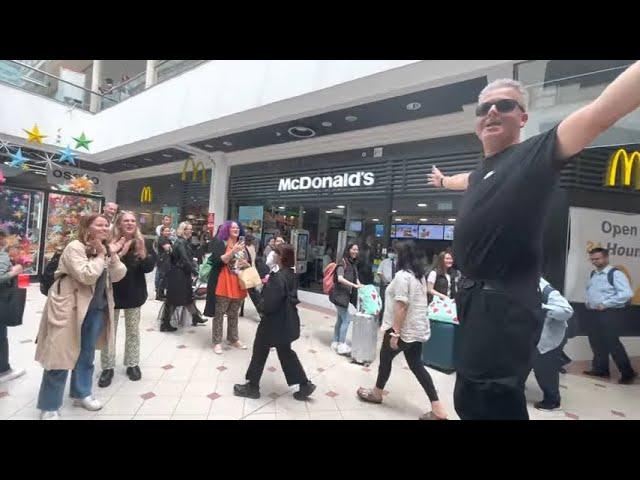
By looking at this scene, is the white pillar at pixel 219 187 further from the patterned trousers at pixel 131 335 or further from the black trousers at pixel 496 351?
the black trousers at pixel 496 351

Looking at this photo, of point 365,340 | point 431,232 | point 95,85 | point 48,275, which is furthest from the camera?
point 95,85

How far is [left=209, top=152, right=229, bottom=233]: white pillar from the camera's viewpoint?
830cm

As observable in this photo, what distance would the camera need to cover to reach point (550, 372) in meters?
2.85

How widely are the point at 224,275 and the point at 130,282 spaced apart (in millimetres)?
1083

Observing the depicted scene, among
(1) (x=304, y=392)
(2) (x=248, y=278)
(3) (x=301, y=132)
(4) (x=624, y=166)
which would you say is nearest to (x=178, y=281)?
(2) (x=248, y=278)

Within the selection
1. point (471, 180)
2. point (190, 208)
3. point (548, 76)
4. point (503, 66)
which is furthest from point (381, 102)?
point (190, 208)

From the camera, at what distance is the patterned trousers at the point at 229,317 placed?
12.2 ft

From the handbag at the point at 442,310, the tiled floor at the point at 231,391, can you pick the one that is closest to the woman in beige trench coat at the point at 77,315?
the tiled floor at the point at 231,391

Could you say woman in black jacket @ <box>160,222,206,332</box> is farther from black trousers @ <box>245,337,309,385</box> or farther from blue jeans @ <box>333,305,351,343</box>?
blue jeans @ <box>333,305,351,343</box>

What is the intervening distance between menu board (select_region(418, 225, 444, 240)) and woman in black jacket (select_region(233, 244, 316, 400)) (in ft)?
11.4

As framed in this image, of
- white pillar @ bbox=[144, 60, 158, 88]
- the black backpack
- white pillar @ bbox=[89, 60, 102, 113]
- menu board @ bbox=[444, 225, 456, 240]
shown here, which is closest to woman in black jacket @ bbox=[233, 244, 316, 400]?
the black backpack

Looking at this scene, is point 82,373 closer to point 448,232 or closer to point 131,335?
point 131,335
